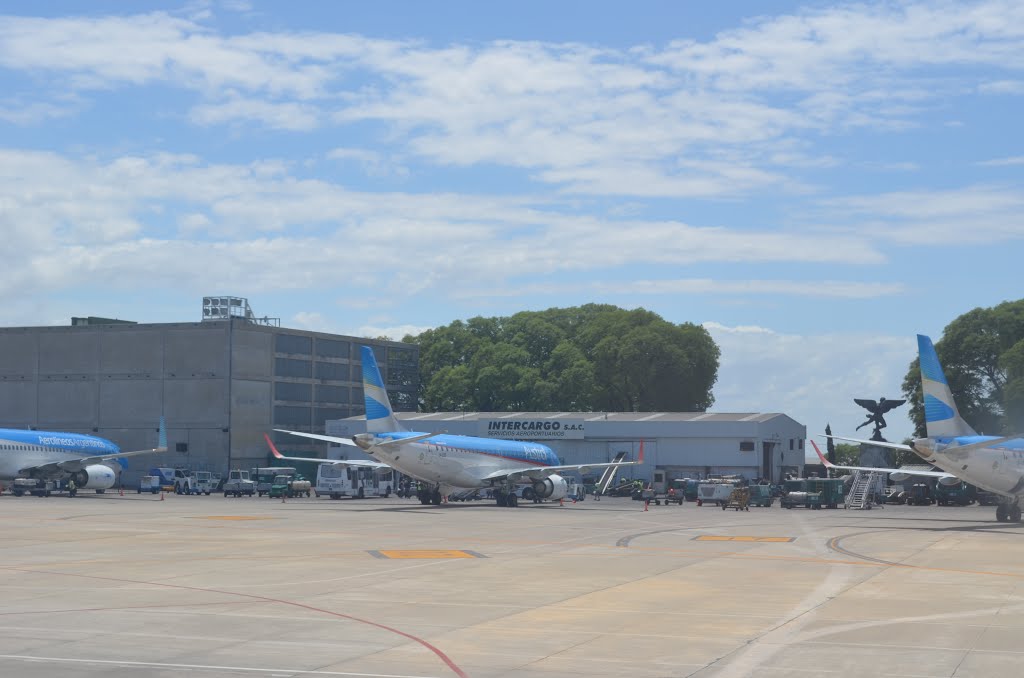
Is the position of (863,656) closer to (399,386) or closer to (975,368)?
(975,368)

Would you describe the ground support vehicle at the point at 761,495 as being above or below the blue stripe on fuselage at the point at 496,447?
below

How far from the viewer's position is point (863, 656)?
17.3 metres

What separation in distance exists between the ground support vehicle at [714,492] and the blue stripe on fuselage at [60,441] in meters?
43.2

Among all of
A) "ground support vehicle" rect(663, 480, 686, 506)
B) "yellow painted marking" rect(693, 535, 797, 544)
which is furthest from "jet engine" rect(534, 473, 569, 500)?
"yellow painted marking" rect(693, 535, 797, 544)

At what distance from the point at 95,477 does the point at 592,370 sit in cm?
6275

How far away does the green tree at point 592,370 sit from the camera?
129500 millimetres

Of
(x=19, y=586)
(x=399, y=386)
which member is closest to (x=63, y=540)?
(x=19, y=586)

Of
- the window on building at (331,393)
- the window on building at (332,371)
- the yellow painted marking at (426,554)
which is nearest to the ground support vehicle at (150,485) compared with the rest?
the window on building at (331,393)

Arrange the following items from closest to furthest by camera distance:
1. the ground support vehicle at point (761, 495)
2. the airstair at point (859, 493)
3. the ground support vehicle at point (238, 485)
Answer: the airstair at point (859, 493), the ground support vehicle at point (761, 495), the ground support vehicle at point (238, 485)

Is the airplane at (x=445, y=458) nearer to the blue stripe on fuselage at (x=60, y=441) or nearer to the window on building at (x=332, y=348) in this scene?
the blue stripe on fuselage at (x=60, y=441)

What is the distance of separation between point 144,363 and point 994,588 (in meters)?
94.3

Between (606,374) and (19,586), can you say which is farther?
(606,374)

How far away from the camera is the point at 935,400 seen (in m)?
52.2

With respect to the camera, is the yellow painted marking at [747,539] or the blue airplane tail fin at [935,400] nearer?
the yellow painted marking at [747,539]
